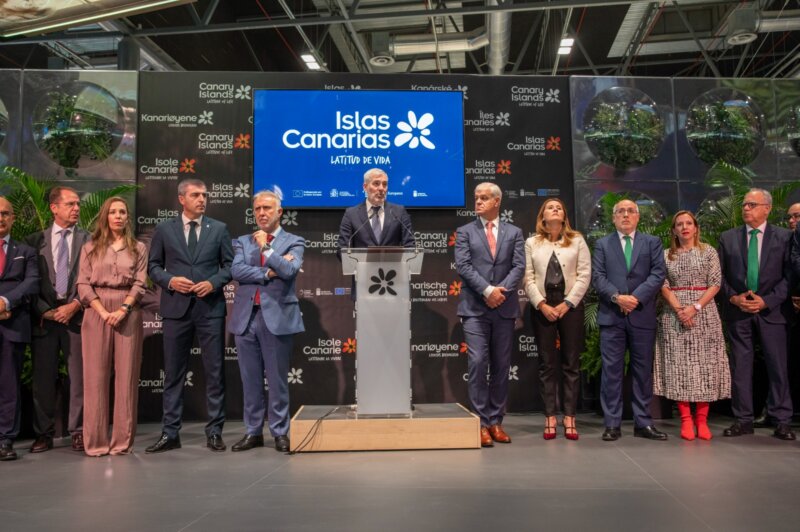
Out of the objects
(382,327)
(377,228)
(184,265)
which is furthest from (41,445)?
(377,228)

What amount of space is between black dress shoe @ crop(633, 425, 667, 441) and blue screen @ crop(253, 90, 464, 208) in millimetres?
2653

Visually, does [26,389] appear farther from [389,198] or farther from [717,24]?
[717,24]

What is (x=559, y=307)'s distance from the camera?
491 cm

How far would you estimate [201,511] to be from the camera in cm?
312

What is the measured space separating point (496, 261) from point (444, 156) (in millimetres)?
1891

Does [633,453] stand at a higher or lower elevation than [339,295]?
lower

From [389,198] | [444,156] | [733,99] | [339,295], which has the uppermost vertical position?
[733,99]

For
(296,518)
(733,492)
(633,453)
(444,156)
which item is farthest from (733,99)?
(296,518)

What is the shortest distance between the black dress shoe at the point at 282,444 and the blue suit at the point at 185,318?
0.48 metres

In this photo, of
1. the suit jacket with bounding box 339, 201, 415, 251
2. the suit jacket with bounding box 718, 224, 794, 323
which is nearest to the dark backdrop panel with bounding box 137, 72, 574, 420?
the suit jacket with bounding box 339, 201, 415, 251

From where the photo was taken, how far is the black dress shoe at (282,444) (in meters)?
4.64

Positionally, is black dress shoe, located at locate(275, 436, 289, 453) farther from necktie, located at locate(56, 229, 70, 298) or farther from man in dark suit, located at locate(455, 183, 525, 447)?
necktie, located at locate(56, 229, 70, 298)

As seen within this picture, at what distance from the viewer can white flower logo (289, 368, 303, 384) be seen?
6301mm

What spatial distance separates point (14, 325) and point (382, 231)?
9.06ft
